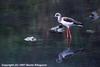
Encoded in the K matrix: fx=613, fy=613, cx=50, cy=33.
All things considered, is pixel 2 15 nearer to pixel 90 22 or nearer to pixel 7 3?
pixel 7 3

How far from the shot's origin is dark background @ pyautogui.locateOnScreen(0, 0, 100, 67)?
768 cm

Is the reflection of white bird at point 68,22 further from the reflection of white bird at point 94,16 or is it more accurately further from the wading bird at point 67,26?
the reflection of white bird at point 94,16

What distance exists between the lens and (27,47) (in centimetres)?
775

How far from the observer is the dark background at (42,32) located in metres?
7.68

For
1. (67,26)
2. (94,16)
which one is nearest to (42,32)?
(67,26)

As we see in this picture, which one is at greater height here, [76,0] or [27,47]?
[76,0]

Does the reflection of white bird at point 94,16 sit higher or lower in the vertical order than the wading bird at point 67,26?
higher

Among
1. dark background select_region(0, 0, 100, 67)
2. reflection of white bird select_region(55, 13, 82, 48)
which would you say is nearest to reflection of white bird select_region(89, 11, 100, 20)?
dark background select_region(0, 0, 100, 67)

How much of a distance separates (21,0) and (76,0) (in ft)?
2.26

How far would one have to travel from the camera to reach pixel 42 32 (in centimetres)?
772

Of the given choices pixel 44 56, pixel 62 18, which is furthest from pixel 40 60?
pixel 62 18

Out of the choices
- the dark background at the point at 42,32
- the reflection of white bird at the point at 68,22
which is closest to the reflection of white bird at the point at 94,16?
the dark background at the point at 42,32

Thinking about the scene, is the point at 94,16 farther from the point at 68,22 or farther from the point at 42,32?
the point at 42,32

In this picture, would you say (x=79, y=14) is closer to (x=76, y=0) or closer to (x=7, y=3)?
(x=76, y=0)
